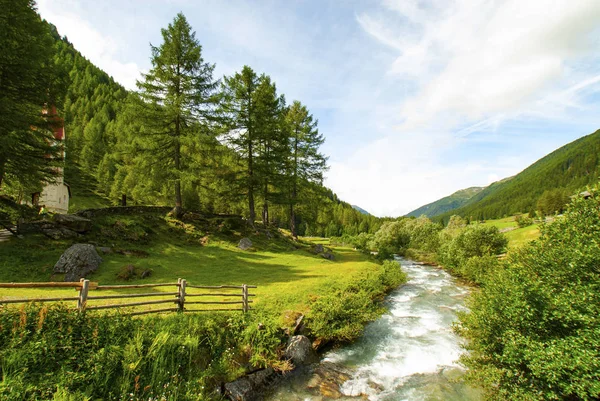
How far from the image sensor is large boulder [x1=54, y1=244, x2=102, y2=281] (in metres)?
15.6

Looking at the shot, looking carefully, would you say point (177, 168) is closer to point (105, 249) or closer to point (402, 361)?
point (105, 249)

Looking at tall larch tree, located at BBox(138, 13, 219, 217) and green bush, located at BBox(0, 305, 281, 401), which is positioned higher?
tall larch tree, located at BBox(138, 13, 219, 217)

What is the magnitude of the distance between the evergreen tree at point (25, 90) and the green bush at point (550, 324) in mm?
25975

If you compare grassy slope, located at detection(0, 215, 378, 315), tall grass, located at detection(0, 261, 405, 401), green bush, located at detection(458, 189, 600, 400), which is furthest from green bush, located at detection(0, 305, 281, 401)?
green bush, located at detection(458, 189, 600, 400)

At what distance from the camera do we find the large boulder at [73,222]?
2009 cm

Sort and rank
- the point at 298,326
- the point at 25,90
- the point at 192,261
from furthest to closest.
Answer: the point at 192,261
the point at 25,90
the point at 298,326

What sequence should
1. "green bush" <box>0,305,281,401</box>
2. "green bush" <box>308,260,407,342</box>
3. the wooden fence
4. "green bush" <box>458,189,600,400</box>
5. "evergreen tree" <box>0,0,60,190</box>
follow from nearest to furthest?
"green bush" <box>0,305,281,401</box>, "green bush" <box>458,189,600,400</box>, the wooden fence, "green bush" <box>308,260,407,342</box>, "evergreen tree" <box>0,0,60,190</box>

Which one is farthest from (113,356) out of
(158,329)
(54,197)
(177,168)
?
(54,197)

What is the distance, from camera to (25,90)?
17.8 meters

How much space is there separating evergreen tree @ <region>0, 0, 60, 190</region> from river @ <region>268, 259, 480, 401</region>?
21.5 metres

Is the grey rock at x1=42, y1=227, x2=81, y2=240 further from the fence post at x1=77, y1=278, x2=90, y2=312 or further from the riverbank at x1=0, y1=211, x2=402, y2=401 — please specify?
the fence post at x1=77, y1=278, x2=90, y2=312

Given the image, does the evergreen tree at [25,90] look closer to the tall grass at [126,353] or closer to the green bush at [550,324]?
the tall grass at [126,353]

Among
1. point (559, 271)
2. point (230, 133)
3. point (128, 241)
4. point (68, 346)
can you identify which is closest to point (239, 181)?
point (230, 133)

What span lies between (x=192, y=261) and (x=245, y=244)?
6.59m
